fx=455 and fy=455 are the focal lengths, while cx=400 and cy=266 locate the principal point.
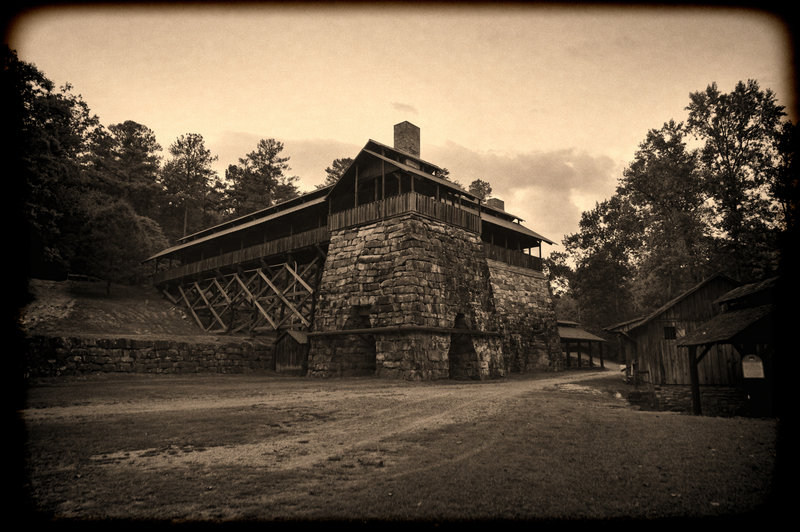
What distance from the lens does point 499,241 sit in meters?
33.2

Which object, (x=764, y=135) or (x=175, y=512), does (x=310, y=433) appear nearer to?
(x=175, y=512)

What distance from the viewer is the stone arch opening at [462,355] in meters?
21.8

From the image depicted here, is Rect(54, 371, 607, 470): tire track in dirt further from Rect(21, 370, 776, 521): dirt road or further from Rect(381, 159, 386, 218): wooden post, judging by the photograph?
Rect(381, 159, 386, 218): wooden post

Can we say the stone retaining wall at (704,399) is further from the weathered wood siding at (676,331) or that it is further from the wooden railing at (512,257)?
the wooden railing at (512,257)

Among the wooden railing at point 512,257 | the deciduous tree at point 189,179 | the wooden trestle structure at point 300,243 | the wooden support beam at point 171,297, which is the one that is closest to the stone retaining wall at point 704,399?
the wooden trestle structure at point 300,243

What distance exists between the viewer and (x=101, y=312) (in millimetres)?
29000

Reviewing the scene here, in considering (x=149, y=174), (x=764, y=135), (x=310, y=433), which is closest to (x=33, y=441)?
(x=310, y=433)

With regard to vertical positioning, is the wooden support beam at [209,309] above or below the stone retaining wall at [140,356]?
above

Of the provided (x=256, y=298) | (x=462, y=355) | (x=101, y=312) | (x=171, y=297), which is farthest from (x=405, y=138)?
(x=171, y=297)

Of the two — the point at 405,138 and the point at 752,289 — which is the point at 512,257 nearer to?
the point at 405,138

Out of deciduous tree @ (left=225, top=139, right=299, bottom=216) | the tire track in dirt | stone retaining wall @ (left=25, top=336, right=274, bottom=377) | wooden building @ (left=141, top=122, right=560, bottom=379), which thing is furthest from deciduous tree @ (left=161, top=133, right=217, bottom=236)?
the tire track in dirt

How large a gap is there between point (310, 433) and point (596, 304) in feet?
135

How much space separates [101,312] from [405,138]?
2209 centimetres

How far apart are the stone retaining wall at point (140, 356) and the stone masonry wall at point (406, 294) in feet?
12.5
